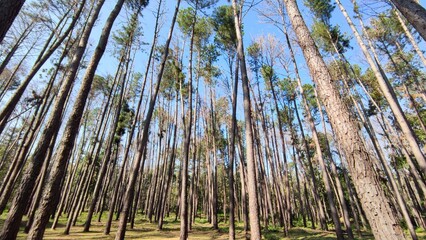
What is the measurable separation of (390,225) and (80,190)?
1248cm

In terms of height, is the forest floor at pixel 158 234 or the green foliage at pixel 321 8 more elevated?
the green foliage at pixel 321 8

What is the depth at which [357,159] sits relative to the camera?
97.6 inches

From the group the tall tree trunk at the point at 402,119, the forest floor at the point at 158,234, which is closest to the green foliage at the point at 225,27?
the tall tree trunk at the point at 402,119

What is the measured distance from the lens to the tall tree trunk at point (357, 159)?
2145 mm

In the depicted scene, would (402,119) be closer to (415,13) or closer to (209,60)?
(415,13)

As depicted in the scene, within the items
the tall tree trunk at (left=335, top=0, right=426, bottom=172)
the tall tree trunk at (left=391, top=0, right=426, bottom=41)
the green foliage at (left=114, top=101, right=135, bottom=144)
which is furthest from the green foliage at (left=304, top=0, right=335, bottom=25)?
the green foliage at (left=114, top=101, right=135, bottom=144)

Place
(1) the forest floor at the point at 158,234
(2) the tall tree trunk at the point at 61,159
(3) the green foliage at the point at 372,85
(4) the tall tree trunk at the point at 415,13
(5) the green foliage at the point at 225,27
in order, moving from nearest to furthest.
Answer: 1. (4) the tall tree trunk at the point at 415,13
2. (2) the tall tree trunk at the point at 61,159
3. (1) the forest floor at the point at 158,234
4. (5) the green foliage at the point at 225,27
5. (3) the green foliage at the point at 372,85

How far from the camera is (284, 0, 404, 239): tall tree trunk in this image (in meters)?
2.14

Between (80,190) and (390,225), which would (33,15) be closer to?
(80,190)

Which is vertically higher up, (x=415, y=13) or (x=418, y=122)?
(x=418, y=122)

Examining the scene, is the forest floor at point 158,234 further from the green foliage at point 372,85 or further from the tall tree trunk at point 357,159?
the green foliage at point 372,85

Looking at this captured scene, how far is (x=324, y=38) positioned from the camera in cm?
1477

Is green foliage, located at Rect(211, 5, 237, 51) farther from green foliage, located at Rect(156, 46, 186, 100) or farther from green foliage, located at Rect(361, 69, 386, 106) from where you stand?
green foliage, located at Rect(361, 69, 386, 106)

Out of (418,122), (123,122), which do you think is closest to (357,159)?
(123,122)
